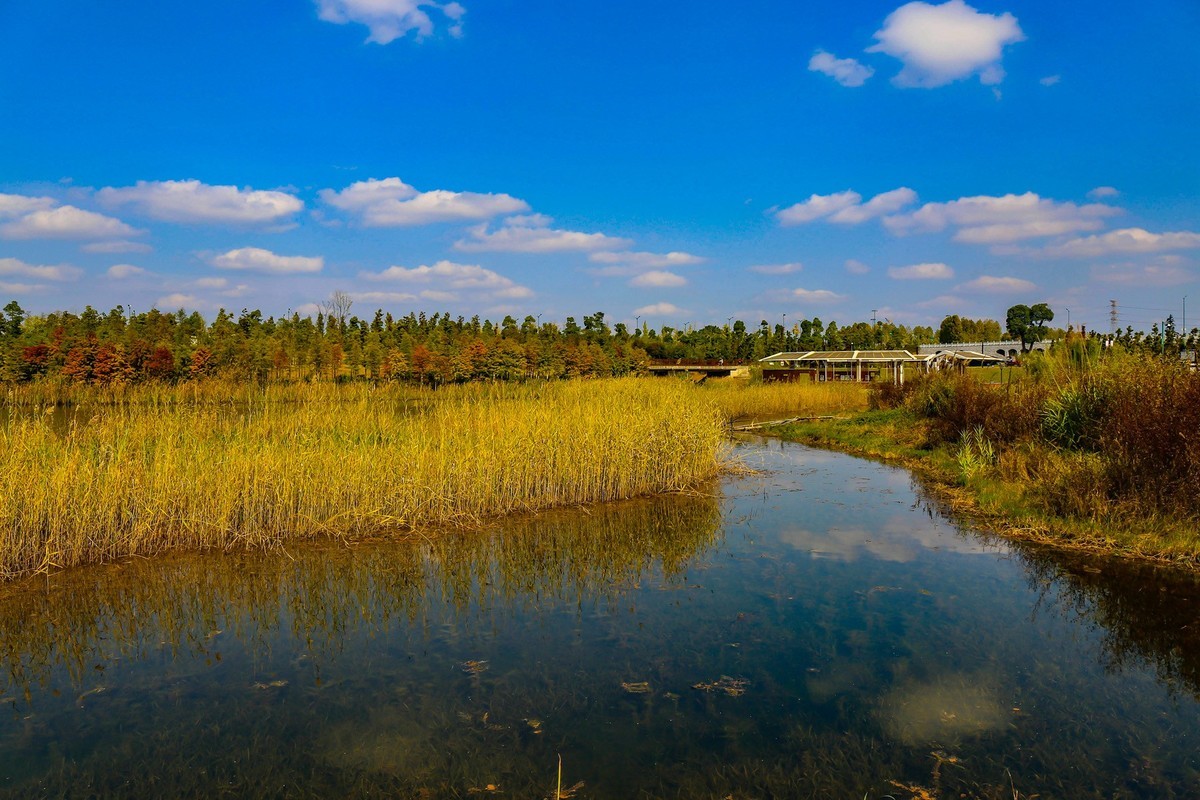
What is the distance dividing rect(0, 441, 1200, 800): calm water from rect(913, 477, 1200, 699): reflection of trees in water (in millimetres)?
36

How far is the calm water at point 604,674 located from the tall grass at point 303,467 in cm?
62

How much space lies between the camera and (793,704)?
5039 mm

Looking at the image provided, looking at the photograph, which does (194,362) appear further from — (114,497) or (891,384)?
(891,384)

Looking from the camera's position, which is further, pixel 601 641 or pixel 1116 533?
pixel 1116 533

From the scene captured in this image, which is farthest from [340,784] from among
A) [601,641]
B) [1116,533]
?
[1116,533]

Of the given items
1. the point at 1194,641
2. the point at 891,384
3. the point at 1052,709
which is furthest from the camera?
the point at 891,384

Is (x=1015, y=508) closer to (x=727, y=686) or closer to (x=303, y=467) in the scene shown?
(x=727, y=686)

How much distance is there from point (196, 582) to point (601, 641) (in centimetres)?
475

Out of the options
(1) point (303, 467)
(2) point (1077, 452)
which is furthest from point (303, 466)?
(2) point (1077, 452)

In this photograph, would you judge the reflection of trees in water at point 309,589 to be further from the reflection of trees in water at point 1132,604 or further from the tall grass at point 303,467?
the reflection of trees in water at point 1132,604

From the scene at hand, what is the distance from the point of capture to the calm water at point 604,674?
423 cm

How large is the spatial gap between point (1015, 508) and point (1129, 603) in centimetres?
380

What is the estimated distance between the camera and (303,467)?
9336mm

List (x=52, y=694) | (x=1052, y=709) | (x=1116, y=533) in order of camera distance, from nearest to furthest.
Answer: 1. (x=1052, y=709)
2. (x=52, y=694)
3. (x=1116, y=533)
